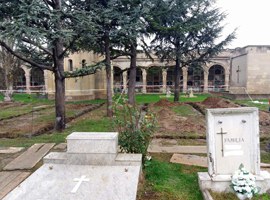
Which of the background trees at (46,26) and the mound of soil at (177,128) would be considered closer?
the background trees at (46,26)

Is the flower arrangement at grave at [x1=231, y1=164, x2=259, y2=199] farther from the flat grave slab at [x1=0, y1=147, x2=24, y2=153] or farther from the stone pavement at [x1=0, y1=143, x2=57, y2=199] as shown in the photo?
the flat grave slab at [x1=0, y1=147, x2=24, y2=153]

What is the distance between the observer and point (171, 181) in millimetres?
4516

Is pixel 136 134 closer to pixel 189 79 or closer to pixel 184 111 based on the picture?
pixel 184 111

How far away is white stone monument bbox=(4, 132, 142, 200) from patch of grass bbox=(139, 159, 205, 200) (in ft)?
1.39

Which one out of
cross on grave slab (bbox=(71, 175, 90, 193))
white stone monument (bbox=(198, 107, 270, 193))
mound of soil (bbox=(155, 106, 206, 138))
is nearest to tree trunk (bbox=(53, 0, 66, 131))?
mound of soil (bbox=(155, 106, 206, 138))

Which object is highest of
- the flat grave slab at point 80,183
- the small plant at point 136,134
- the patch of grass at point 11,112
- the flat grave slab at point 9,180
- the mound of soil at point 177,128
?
the small plant at point 136,134

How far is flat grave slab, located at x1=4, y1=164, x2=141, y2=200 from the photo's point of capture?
3.48 m

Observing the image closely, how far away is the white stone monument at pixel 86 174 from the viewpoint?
3.52 meters

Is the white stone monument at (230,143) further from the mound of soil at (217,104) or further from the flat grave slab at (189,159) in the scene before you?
the mound of soil at (217,104)

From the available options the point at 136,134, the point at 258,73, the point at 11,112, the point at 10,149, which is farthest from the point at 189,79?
the point at 136,134

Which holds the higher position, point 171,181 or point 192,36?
point 192,36

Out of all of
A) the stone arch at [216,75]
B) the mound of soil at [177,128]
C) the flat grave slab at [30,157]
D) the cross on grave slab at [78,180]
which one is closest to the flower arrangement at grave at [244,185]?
the cross on grave slab at [78,180]

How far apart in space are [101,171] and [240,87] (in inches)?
923

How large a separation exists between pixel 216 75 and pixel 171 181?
35660mm
